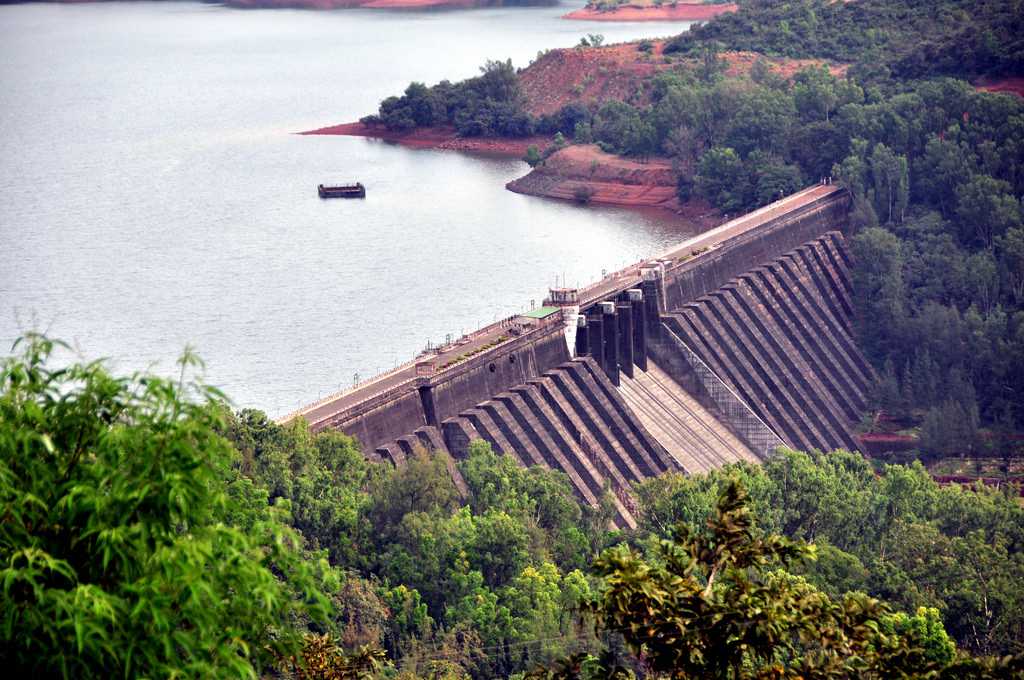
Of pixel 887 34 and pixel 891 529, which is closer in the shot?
pixel 891 529

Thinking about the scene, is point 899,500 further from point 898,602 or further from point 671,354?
point 671,354

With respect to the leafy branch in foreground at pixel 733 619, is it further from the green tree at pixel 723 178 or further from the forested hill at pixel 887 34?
the forested hill at pixel 887 34

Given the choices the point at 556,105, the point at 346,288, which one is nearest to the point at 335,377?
the point at 346,288

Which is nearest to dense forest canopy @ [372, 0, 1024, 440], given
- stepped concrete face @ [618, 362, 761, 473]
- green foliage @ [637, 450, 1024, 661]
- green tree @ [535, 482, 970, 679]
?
stepped concrete face @ [618, 362, 761, 473]

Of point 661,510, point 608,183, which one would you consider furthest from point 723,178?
point 661,510

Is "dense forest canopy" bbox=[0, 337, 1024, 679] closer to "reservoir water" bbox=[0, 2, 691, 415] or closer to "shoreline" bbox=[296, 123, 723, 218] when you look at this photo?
"reservoir water" bbox=[0, 2, 691, 415]

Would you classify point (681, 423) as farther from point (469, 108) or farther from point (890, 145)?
point (469, 108)

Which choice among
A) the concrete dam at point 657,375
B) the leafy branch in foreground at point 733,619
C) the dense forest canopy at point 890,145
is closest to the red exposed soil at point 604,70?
the dense forest canopy at point 890,145
